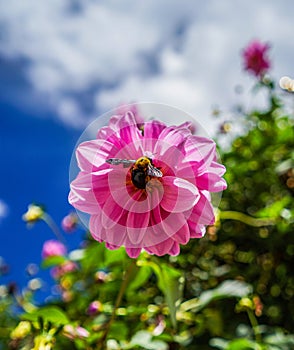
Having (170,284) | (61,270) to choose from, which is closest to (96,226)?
(170,284)

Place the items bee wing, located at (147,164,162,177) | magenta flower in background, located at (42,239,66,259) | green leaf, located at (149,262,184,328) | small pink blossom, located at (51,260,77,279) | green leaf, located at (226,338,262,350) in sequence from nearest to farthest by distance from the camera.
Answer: bee wing, located at (147,164,162,177)
green leaf, located at (149,262,184,328)
green leaf, located at (226,338,262,350)
small pink blossom, located at (51,260,77,279)
magenta flower in background, located at (42,239,66,259)

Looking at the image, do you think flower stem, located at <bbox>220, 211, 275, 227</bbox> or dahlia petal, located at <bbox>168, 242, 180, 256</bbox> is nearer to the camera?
dahlia petal, located at <bbox>168, 242, 180, 256</bbox>

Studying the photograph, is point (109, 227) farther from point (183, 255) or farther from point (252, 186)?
point (252, 186)

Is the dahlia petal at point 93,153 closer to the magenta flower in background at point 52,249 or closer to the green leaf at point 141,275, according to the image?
the green leaf at point 141,275

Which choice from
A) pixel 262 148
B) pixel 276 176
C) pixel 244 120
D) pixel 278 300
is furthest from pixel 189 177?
pixel 244 120

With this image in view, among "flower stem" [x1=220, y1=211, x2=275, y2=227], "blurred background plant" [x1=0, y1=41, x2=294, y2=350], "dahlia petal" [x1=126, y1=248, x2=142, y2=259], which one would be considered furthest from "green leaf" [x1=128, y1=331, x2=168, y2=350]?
"flower stem" [x1=220, y1=211, x2=275, y2=227]

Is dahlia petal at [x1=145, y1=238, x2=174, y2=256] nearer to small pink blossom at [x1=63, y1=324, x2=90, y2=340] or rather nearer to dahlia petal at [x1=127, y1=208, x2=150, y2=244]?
dahlia petal at [x1=127, y1=208, x2=150, y2=244]
